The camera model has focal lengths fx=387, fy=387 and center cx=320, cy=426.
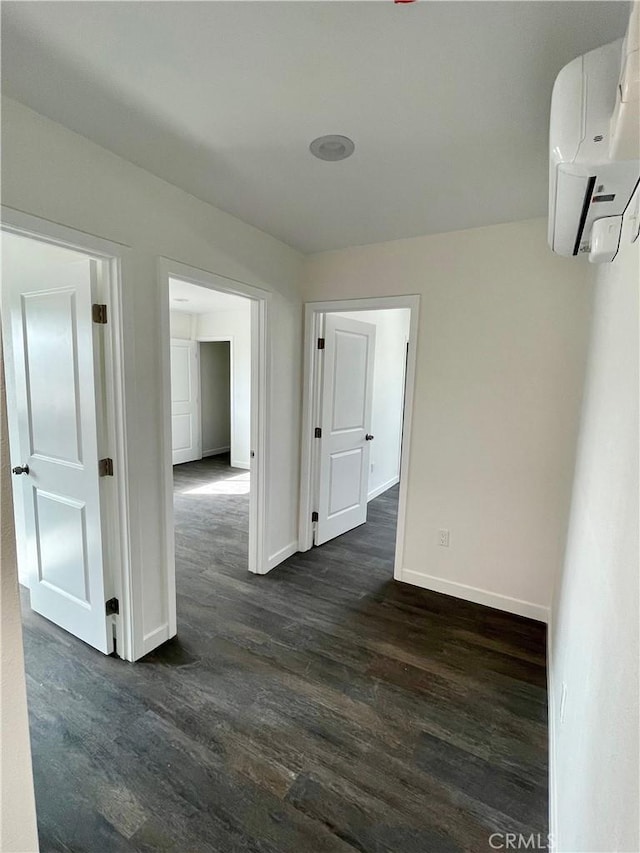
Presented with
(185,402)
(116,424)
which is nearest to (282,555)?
(116,424)

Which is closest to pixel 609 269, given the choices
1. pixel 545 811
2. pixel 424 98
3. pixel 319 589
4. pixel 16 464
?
pixel 424 98

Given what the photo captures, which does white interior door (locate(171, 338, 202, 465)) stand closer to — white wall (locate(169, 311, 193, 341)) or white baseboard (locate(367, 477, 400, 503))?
white wall (locate(169, 311, 193, 341))

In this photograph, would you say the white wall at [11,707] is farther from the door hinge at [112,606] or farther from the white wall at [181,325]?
the white wall at [181,325]

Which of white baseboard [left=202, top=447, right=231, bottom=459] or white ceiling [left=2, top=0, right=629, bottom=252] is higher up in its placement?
white ceiling [left=2, top=0, right=629, bottom=252]

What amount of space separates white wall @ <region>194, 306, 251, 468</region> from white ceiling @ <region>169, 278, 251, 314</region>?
14 centimetres

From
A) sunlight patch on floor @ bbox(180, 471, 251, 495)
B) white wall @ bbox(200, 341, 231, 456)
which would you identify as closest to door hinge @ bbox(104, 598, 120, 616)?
sunlight patch on floor @ bbox(180, 471, 251, 495)

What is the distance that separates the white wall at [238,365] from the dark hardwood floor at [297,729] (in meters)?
3.61

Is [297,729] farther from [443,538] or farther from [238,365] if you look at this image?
[238,365]

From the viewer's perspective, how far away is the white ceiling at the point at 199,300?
14.6 feet

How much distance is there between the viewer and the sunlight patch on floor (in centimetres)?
495

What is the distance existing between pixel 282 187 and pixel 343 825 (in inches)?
106

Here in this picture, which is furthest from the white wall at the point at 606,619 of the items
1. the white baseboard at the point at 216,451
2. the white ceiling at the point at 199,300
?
the white baseboard at the point at 216,451

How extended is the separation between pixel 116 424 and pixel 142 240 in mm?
896

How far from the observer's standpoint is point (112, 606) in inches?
79.6
